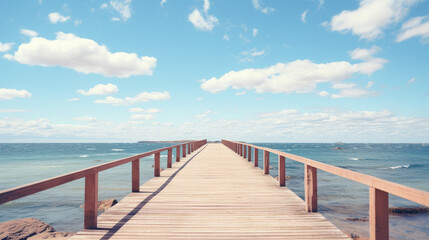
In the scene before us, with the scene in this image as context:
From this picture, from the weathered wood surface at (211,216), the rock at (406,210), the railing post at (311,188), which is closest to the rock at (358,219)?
the rock at (406,210)

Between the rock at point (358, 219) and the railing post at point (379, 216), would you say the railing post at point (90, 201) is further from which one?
the rock at point (358, 219)

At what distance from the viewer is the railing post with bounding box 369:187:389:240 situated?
2.69m

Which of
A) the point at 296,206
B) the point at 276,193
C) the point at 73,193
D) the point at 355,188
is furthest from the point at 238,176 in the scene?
the point at 355,188

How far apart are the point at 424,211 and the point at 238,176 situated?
938cm

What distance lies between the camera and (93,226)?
3838 mm

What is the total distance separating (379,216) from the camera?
2.71 metres

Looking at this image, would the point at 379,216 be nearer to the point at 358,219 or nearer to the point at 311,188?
the point at 311,188

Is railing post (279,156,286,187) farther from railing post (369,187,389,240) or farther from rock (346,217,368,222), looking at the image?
rock (346,217,368,222)

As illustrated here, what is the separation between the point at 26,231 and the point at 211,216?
623 centimetres

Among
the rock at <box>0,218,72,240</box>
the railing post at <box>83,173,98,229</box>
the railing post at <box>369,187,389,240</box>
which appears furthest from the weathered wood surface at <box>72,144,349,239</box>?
the rock at <box>0,218,72,240</box>

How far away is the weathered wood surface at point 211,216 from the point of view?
365cm

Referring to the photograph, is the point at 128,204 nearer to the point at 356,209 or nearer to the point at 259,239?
the point at 259,239

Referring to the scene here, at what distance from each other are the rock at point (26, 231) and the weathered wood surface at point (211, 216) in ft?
10.5

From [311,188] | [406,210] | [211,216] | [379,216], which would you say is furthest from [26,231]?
[406,210]
